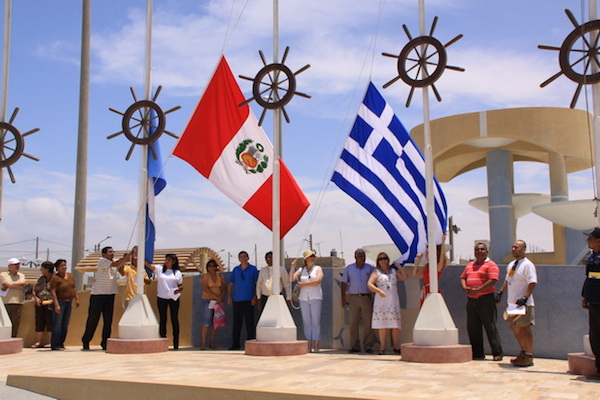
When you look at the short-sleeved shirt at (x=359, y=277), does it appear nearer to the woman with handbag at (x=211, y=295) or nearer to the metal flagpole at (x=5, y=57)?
the woman with handbag at (x=211, y=295)

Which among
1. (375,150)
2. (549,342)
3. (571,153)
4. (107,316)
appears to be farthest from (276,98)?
(571,153)

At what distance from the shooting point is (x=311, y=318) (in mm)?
10156

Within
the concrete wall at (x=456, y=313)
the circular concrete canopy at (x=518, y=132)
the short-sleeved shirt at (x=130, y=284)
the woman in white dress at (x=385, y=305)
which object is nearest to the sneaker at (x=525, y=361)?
the concrete wall at (x=456, y=313)

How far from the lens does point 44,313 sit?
1152 centimetres

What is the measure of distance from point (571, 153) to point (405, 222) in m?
18.7

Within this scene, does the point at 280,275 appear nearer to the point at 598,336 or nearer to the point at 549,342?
the point at 549,342

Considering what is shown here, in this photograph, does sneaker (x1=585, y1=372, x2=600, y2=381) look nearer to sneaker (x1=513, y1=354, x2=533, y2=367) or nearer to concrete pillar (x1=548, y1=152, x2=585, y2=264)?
sneaker (x1=513, y1=354, x2=533, y2=367)

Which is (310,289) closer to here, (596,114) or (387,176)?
(387,176)

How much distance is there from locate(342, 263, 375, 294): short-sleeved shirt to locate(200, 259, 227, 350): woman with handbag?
7.54 ft

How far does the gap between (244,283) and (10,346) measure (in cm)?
381

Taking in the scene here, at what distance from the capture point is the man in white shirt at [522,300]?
786cm

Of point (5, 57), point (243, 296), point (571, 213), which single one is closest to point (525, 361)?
point (243, 296)

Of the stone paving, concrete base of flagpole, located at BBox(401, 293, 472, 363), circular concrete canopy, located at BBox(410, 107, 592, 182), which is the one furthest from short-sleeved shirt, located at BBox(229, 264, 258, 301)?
circular concrete canopy, located at BBox(410, 107, 592, 182)

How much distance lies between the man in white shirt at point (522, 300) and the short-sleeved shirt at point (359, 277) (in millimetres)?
2424
